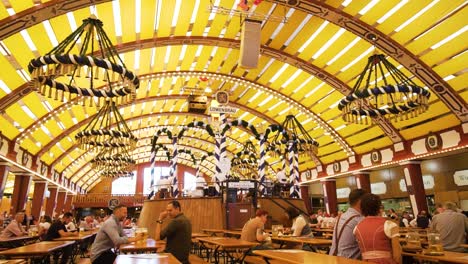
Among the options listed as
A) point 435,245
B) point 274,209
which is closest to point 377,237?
point 435,245

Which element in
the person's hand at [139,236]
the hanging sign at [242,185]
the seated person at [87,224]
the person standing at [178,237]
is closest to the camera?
the person standing at [178,237]

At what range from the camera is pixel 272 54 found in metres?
15.6

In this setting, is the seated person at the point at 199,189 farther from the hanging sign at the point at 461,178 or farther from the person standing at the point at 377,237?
the hanging sign at the point at 461,178

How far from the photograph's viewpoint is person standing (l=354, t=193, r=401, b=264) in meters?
2.74

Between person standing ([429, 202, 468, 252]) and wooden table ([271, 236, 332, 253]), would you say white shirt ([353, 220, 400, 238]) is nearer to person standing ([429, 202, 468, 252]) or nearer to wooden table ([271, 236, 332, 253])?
wooden table ([271, 236, 332, 253])

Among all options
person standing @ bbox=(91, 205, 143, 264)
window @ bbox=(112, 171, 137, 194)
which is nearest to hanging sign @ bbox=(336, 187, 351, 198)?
person standing @ bbox=(91, 205, 143, 264)

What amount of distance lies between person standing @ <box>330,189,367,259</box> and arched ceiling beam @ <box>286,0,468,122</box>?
1037cm

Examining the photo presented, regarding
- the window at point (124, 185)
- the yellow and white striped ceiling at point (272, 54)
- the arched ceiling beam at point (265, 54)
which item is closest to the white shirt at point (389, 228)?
the yellow and white striped ceiling at point (272, 54)

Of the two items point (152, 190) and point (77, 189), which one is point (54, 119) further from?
point (77, 189)

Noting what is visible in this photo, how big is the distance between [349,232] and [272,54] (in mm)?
13226

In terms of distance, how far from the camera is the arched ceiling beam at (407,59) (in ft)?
41.1

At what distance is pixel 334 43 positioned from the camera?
14.5 metres

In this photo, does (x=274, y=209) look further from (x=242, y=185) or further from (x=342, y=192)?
(x=342, y=192)

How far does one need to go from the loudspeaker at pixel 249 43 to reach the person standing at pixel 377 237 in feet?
27.4
